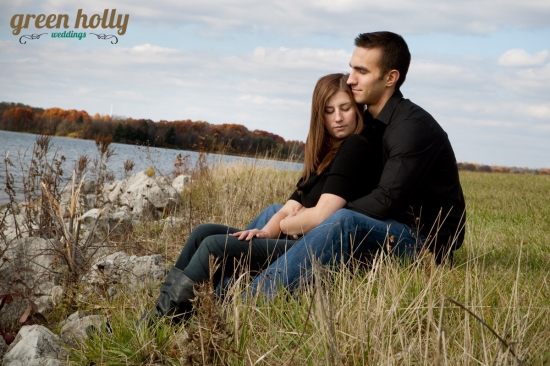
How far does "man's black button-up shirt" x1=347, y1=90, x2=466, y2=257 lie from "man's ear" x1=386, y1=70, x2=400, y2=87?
89mm

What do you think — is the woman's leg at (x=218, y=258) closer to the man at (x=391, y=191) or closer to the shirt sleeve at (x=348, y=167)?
the man at (x=391, y=191)

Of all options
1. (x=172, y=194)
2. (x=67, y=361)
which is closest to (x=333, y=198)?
(x=67, y=361)

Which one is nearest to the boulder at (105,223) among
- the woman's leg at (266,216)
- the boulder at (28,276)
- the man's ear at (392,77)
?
the boulder at (28,276)

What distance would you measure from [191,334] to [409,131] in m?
2.01

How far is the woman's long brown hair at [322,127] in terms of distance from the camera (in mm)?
3922

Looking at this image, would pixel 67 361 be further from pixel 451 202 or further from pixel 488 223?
pixel 488 223

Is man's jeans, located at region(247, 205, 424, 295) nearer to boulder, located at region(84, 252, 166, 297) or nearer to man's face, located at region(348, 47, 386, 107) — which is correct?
man's face, located at region(348, 47, 386, 107)

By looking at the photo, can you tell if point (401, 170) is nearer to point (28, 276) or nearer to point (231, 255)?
point (231, 255)

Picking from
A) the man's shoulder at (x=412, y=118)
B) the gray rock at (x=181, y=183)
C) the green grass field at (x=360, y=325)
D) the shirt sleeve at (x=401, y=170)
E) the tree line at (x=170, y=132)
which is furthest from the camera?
the gray rock at (x=181, y=183)

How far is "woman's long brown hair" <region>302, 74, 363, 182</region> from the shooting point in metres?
3.92

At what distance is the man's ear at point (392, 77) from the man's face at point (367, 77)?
50 mm

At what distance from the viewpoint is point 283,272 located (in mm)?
3455

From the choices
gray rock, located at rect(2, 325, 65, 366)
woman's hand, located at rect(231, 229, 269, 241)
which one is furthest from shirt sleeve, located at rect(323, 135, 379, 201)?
gray rock, located at rect(2, 325, 65, 366)

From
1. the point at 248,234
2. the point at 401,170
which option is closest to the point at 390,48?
the point at 401,170
